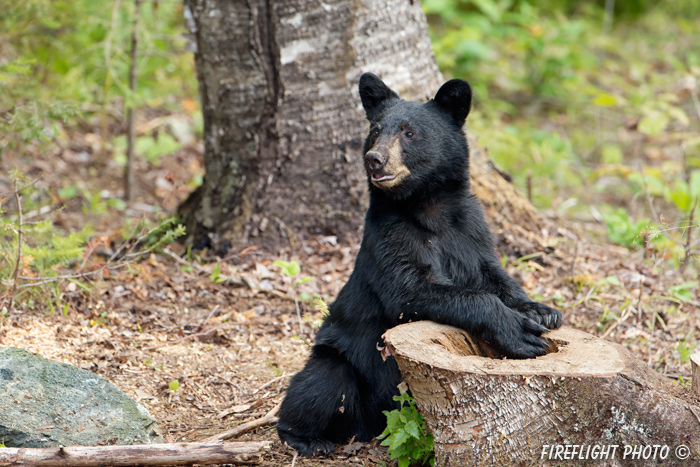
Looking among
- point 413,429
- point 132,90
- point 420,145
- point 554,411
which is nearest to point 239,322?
point 420,145

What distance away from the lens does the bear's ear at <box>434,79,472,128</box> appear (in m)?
3.57

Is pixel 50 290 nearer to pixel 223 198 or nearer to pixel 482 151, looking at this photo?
pixel 223 198

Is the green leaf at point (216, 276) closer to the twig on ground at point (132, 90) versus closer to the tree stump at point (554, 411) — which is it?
the twig on ground at point (132, 90)

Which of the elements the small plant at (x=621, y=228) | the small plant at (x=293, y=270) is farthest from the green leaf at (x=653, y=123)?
the small plant at (x=293, y=270)

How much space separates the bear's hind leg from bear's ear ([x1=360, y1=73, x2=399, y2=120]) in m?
1.45

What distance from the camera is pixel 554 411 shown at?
2596 millimetres

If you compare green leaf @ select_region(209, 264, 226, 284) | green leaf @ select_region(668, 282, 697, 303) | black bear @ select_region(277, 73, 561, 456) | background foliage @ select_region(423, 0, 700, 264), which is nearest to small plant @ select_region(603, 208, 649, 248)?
background foliage @ select_region(423, 0, 700, 264)

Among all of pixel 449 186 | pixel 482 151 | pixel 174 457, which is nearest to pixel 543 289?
pixel 482 151

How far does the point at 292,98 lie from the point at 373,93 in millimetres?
1288

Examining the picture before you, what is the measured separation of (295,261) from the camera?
4.75m

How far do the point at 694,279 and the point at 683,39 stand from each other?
8.31 meters

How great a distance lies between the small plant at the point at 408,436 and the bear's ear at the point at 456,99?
1584mm

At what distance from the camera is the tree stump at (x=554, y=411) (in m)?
2.55

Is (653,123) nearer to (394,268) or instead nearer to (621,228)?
(621,228)
